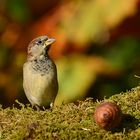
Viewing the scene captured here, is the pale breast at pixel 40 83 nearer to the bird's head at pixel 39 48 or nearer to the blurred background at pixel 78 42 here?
the bird's head at pixel 39 48

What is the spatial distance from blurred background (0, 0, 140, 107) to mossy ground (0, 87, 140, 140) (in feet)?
5.56

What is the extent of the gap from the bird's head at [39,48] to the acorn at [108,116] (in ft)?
7.17

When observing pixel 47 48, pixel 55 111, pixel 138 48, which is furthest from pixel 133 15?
pixel 55 111

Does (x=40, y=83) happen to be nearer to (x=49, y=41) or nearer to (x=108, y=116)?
(x=49, y=41)

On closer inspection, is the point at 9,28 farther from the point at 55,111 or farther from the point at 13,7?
the point at 55,111

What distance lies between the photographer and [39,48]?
5.61 metres

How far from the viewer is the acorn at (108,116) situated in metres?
3.41

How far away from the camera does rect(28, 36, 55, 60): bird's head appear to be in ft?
18.4

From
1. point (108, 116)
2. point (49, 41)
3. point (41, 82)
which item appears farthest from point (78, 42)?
point (108, 116)

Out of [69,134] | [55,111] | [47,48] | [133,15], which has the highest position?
[133,15]

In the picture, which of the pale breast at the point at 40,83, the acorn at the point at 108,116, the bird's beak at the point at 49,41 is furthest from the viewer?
the bird's beak at the point at 49,41

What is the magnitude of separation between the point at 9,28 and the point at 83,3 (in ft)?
3.81

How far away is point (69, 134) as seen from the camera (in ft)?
11.2

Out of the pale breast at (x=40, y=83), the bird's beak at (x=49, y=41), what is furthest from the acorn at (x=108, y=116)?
the bird's beak at (x=49, y=41)
